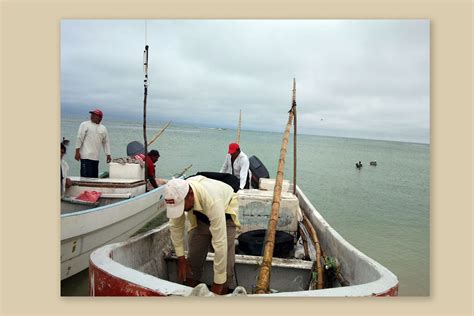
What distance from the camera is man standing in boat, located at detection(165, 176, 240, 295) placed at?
1999 millimetres

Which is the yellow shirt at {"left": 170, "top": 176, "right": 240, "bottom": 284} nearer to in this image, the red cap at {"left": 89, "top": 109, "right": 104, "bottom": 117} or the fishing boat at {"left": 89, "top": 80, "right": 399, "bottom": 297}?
the fishing boat at {"left": 89, "top": 80, "right": 399, "bottom": 297}

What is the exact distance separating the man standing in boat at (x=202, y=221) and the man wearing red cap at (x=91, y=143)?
103 inches

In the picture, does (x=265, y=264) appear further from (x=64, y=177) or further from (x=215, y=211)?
(x=64, y=177)

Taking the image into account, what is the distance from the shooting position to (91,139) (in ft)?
14.8

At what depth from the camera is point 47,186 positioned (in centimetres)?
245

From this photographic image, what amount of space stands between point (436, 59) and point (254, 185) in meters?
3.68

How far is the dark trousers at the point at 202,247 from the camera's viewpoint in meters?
2.42

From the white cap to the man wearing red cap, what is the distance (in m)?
2.80

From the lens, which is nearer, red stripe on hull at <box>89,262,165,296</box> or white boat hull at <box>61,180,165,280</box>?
red stripe on hull at <box>89,262,165,296</box>

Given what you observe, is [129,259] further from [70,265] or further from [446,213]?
[446,213]

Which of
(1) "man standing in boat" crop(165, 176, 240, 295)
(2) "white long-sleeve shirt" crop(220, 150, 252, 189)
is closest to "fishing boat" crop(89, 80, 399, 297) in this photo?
(1) "man standing in boat" crop(165, 176, 240, 295)

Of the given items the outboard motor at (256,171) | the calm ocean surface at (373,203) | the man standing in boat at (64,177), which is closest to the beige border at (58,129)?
the calm ocean surface at (373,203)

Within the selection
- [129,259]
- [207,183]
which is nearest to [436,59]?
[207,183]

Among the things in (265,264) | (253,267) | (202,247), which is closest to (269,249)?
(265,264)
